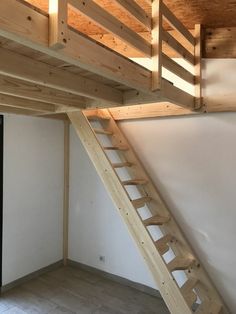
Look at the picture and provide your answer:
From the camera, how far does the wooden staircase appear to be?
232 centimetres

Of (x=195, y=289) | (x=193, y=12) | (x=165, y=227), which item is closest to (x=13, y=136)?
(x=165, y=227)

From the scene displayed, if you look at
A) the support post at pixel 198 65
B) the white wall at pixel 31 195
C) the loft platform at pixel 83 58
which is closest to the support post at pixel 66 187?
the white wall at pixel 31 195

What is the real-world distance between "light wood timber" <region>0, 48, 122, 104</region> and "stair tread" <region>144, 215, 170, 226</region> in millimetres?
1237

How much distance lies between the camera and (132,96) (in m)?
2.44

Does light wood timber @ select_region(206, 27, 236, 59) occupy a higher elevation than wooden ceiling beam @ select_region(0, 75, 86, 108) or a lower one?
higher

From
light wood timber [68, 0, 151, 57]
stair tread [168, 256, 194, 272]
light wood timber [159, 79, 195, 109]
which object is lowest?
stair tread [168, 256, 194, 272]

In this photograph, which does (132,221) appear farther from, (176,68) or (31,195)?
(31,195)

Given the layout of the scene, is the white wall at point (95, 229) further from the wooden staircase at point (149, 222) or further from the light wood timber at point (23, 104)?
the light wood timber at point (23, 104)

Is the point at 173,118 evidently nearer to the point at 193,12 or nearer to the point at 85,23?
the point at 193,12

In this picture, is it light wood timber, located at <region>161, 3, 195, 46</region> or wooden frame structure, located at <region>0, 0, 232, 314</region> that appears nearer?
wooden frame structure, located at <region>0, 0, 232, 314</region>

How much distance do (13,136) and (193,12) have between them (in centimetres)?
256

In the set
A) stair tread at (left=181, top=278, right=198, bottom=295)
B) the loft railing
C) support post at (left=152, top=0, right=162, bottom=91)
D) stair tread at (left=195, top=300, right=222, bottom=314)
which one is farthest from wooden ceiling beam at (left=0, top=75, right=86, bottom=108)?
stair tread at (left=195, top=300, right=222, bottom=314)

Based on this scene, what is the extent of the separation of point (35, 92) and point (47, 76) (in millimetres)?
521

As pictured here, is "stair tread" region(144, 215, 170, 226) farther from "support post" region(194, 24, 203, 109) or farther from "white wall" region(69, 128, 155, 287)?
"support post" region(194, 24, 203, 109)
